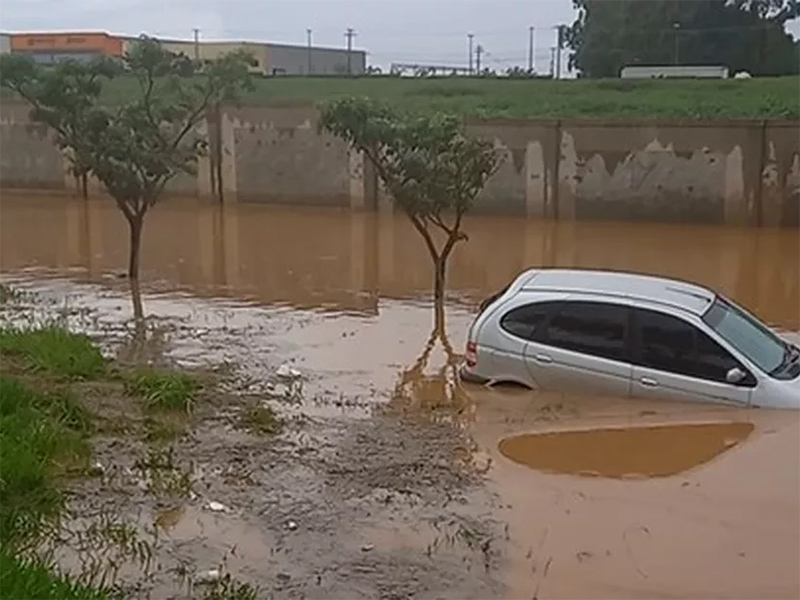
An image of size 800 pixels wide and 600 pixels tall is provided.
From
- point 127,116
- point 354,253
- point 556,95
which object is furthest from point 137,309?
point 556,95

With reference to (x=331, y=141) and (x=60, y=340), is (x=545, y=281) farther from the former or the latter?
(x=331, y=141)

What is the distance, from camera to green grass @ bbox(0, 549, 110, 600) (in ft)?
15.6

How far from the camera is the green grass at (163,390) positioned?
9969 millimetres

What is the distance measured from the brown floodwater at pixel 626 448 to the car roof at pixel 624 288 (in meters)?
1.35

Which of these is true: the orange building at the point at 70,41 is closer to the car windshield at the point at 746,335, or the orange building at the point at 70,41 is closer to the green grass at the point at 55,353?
the green grass at the point at 55,353

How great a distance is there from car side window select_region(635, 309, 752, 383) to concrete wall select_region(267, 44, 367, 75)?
4639 centimetres

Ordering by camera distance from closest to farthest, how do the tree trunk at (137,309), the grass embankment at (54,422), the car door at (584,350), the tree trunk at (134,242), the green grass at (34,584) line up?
the green grass at (34,584) → the grass embankment at (54,422) → the car door at (584,350) → the tree trunk at (137,309) → the tree trunk at (134,242)

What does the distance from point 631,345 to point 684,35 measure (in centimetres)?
3520

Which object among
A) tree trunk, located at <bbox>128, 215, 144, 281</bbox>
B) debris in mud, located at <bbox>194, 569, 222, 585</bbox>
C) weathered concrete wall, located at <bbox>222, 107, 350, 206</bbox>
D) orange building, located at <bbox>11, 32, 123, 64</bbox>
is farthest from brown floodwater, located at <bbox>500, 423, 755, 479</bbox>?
orange building, located at <bbox>11, 32, 123, 64</bbox>

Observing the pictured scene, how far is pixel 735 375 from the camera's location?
1028 cm

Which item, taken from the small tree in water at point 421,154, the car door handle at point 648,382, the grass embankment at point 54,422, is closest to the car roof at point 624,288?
the car door handle at point 648,382

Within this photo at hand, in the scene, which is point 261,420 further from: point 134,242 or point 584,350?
point 134,242

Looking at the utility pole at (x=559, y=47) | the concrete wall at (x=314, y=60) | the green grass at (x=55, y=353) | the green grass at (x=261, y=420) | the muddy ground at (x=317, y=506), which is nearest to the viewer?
the muddy ground at (x=317, y=506)

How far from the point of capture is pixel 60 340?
12055mm
